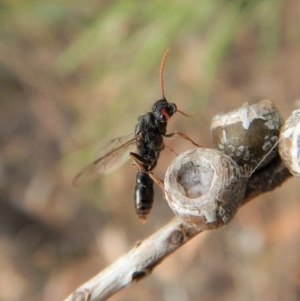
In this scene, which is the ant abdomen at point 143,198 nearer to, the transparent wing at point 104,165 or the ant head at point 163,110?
the transparent wing at point 104,165

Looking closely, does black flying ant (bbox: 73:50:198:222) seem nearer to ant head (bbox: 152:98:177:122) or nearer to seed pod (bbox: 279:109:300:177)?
ant head (bbox: 152:98:177:122)

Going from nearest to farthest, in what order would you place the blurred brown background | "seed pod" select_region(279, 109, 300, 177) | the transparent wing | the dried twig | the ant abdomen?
"seed pod" select_region(279, 109, 300, 177)
the dried twig
the ant abdomen
the transparent wing
the blurred brown background

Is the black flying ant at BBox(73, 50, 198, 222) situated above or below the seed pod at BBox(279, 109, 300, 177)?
below

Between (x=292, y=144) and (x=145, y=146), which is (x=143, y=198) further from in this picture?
(x=292, y=144)

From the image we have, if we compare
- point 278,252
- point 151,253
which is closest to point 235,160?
point 151,253

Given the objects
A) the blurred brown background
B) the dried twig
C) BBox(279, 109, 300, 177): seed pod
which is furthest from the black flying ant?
the blurred brown background

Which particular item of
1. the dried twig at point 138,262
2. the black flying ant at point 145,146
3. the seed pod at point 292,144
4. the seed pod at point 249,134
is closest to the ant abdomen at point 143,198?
the black flying ant at point 145,146
